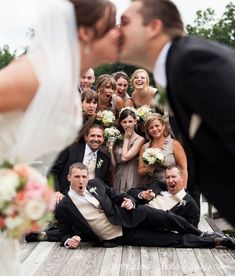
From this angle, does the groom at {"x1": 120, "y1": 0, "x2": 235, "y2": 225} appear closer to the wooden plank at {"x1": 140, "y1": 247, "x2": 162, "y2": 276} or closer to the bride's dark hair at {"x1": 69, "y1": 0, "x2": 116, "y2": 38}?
the bride's dark hair at {"x1": 69, "y1": 0, "x2": 116, "y2": 38}

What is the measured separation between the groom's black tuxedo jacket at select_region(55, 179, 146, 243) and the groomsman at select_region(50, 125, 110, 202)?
0.36 m

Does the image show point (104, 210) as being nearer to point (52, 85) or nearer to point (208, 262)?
point (208, 262)

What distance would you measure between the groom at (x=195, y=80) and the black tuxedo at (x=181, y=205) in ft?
14.3

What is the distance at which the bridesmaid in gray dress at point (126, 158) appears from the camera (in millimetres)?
8078

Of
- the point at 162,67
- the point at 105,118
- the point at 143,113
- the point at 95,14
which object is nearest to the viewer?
the point at 162,67

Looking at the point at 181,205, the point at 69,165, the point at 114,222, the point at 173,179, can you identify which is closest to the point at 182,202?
the point at 181,205

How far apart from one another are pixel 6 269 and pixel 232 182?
1438mm

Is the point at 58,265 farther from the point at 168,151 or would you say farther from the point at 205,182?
the point at 205,182

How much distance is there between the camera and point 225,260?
6.84 m

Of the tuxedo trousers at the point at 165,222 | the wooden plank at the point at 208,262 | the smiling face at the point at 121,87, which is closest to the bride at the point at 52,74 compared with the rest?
the wooden plank at the point at 208,262

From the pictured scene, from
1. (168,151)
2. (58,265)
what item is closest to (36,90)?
(58,265)

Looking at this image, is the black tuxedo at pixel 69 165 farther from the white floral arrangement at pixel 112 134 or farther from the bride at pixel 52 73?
the bride at pixel 52 73

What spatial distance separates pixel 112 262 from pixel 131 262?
19cm

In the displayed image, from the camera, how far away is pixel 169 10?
3273 millimetres
